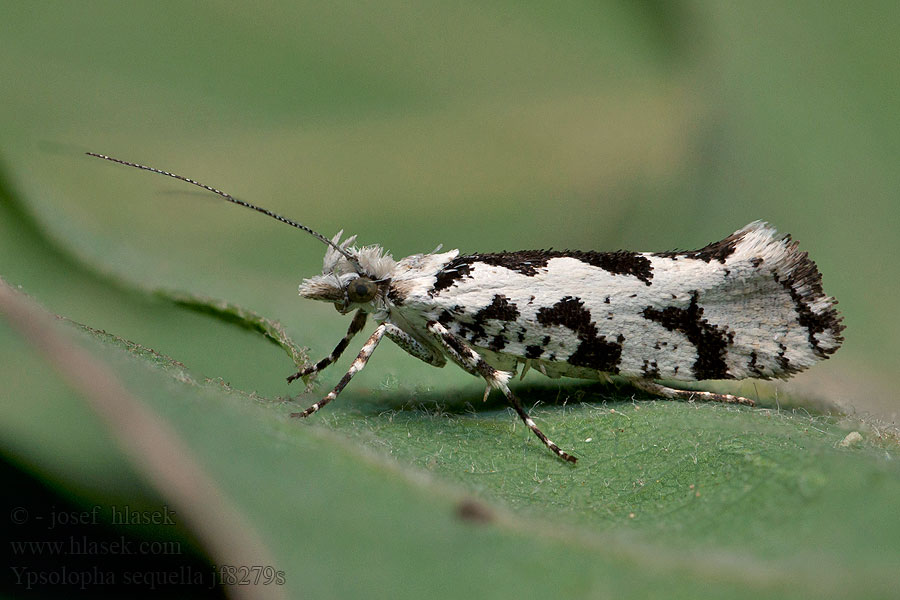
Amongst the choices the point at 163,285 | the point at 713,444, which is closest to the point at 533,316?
the point at 713,444

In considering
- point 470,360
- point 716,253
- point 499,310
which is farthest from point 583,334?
point 716,253

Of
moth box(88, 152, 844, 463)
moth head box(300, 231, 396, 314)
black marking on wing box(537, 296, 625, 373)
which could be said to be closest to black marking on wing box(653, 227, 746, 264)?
moth box(88, 152, 844, 463)

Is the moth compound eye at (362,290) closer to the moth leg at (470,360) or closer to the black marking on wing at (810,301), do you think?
the moth leg at (470,360)

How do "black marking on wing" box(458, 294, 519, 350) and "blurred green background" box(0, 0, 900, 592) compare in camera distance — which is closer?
"black marking on wing" box(458, 294, 519, 350)

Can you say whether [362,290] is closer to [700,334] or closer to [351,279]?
[351,279]

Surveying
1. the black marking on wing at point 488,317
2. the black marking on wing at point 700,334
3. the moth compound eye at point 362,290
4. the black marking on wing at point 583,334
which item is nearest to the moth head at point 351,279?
the moth compound eye at point 362,290

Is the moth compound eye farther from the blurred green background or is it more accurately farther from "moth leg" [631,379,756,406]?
"moth leg" [631,379,756,406]

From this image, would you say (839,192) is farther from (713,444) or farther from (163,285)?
(163,285)
